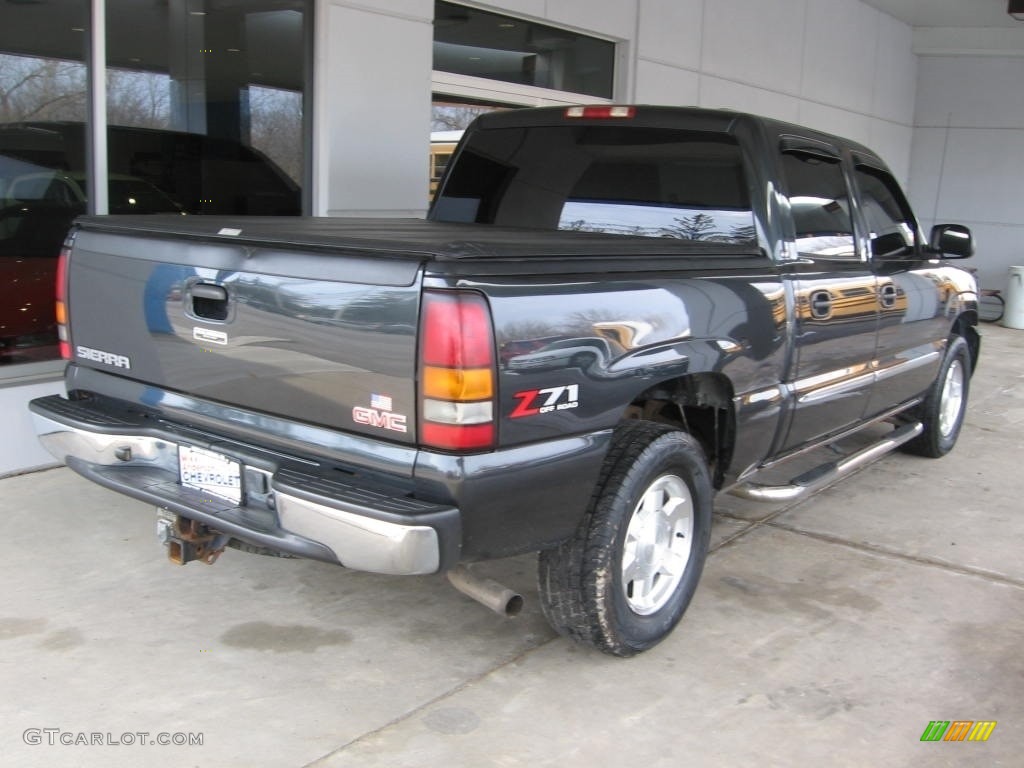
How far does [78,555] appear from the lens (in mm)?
4477

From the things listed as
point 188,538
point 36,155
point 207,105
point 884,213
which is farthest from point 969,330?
point 36,155

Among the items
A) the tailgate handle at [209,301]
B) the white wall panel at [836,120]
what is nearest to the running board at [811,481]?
the tailgate handle at [209,301]

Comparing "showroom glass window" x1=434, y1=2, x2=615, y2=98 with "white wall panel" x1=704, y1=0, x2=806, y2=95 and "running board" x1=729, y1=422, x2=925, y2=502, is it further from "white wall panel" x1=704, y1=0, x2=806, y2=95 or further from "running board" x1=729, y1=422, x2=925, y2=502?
"running board" x1=729, y1=422, x2=925, y2=502

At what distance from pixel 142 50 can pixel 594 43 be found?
4974 mm

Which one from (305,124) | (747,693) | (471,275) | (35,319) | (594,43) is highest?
(594,43)

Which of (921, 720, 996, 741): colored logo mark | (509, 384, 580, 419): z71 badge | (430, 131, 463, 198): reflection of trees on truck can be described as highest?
(430, 131, 463, 198): reflection of trees on truck

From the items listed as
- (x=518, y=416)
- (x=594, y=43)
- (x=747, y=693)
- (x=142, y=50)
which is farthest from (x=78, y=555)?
(x=594, y=43)

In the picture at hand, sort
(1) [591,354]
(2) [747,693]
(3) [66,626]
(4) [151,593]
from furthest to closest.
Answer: (4) [151,593]
(3) [66,626]
(2) [747,693]
(1) [591,354]

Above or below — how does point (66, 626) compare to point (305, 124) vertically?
below

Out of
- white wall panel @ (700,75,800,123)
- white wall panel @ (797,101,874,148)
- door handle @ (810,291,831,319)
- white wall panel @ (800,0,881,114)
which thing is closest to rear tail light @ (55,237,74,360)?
door handle @ (810,291,831,319)

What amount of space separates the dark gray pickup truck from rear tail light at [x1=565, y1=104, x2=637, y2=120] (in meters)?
→ 0.01

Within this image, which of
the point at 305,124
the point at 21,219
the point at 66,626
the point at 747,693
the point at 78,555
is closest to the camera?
the point at 747,693

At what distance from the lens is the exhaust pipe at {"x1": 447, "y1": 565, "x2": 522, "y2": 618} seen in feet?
11.0

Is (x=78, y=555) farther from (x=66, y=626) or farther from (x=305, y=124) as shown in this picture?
(x=305, y=124)
